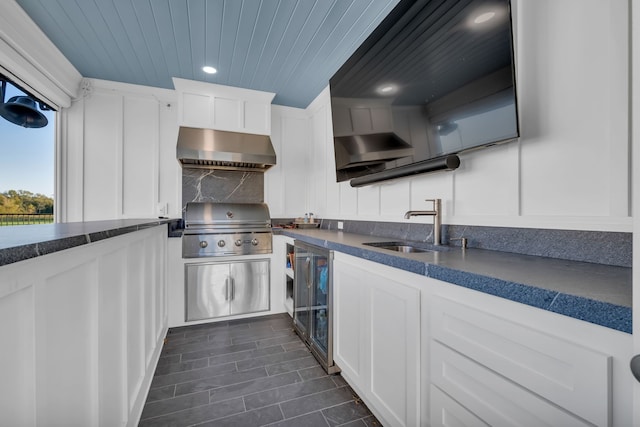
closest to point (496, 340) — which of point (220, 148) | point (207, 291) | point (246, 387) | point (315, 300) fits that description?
point (315, 300)

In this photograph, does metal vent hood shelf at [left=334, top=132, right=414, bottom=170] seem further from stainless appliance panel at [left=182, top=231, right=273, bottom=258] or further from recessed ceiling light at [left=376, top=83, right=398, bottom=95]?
stainless appliance panel at [left=182, top=231, right=273, bottom=258]

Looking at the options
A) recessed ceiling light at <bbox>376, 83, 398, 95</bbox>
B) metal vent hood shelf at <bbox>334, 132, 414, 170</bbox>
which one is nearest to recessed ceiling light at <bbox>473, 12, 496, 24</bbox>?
recessed ceiling light at <bbox>376, 83, 398, 95</bbox>

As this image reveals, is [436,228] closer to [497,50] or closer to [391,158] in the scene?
[391,158]

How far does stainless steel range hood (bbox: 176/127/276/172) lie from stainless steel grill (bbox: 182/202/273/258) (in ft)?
1.81

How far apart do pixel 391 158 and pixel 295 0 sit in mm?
1305

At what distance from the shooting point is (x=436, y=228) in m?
1.61

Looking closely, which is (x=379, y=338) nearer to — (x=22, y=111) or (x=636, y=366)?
(x=636, y=366)

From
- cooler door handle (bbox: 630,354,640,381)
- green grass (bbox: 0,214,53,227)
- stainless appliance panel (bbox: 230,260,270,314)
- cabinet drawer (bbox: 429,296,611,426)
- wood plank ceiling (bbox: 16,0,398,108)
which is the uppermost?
wood plank ceiling (bbox: 16,0,398,108)

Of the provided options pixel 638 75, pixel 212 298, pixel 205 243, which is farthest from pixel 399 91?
pixel 212 298

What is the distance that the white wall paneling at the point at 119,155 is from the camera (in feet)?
9.87

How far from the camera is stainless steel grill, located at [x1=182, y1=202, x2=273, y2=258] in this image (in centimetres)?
284

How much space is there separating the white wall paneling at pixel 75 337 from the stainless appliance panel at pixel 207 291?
1253 mm

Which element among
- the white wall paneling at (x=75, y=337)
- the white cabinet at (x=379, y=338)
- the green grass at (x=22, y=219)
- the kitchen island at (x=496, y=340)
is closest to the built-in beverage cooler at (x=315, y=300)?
the white cabinet at (x=379, y=338)

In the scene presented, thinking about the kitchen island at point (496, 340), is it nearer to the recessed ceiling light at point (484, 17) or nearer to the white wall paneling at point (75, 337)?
the recessed ceiling light at point (484, 17)
